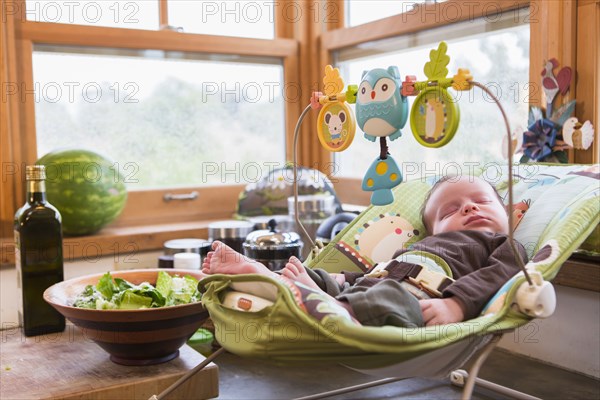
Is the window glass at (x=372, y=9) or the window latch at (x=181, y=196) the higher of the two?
the window glass at (x=372, y=9)

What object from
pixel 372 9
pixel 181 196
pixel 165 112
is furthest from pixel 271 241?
pixel 372 9

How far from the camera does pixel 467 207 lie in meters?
1.37

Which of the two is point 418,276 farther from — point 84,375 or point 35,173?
point 35,173

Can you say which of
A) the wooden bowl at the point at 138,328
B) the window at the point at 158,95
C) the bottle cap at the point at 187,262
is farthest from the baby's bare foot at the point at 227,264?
the window at the point at 158,95

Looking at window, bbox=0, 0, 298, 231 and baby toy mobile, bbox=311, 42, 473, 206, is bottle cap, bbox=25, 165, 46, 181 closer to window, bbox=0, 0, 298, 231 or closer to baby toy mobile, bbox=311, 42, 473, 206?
window, bbox=0, 0, 298, 231

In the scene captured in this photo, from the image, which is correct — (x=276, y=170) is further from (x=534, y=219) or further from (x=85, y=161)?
(x=534, y=219)

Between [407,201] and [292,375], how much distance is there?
528 mm

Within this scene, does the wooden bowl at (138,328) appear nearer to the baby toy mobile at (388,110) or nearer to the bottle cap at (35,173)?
the bottle cap at (35,173)

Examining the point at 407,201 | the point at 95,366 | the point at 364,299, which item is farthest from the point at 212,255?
the point at 407,201

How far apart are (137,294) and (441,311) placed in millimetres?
638

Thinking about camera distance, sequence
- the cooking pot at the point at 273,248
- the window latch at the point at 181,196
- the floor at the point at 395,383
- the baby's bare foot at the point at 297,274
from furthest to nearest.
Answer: the window latch at the point at 181,196, the cooking pot at the point at 273,248, the floor at the point at 395,383, the baby's bare foot at the point at 297,274

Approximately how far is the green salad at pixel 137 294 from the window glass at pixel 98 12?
966 mm

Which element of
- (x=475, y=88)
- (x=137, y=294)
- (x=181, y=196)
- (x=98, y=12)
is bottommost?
(x=137, y=294)

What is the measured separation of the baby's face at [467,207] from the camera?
4.41ft
